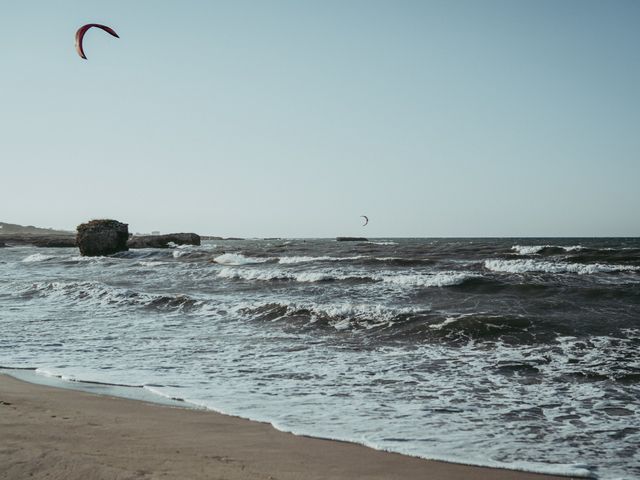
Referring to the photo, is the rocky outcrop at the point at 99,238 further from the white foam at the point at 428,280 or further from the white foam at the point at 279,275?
the white foam at the point at 428,280

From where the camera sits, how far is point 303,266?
84.6 feet

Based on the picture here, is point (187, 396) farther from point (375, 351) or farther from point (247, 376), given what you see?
point (375, 351)

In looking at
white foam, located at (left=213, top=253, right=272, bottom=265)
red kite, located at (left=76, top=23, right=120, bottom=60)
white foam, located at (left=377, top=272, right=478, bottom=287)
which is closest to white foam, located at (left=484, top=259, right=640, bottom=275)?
white foam, located at (left=377, top=272, right=478, bottom=287)

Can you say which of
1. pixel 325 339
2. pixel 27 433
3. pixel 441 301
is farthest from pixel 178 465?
pixel 441 301

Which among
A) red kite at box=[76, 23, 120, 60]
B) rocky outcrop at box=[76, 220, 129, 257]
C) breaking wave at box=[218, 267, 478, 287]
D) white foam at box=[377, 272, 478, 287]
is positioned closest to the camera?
red kite at box=[76, 23, 120, 60]

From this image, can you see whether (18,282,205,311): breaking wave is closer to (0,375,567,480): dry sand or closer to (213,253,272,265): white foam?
(0,375,567,480): dry sand

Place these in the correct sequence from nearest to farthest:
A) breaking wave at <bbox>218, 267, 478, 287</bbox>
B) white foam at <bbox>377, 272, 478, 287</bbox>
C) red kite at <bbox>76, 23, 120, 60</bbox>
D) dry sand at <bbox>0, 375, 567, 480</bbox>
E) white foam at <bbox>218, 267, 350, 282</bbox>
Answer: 1. dry sand at <bbox>0, 375, 567, 480</bbox>
2. red kite at <bbox>76, 23, 120, 60</bbox>
3. white foam at <bbox>377, 272, 478, 287</bbox>
4. breaking wave at <bbox>218, 267, 478, 287</bbox>
5. white foam at <bbox>218, 267, 350, 282</bbox>

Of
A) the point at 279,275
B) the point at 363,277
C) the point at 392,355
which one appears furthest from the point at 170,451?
the point at 279,275

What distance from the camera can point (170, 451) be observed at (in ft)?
12.6

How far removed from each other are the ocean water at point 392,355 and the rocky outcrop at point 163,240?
31.2 metres

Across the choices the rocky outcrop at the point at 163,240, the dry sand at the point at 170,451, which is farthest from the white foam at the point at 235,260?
the dry sand at the point at 170,451

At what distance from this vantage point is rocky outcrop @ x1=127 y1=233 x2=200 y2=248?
164ft

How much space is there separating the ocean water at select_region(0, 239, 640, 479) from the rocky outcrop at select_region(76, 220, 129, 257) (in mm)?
19601

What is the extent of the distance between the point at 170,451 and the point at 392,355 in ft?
18.1
